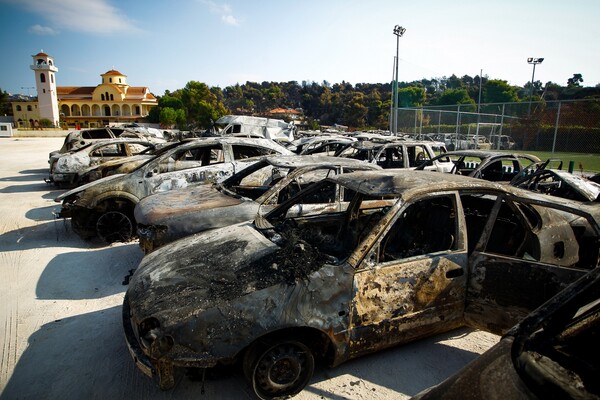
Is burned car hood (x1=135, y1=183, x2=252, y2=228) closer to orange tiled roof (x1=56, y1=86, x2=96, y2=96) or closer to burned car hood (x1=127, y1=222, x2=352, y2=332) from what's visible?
burned car hood (x1=127, y1=222, x2=352, y2=332)

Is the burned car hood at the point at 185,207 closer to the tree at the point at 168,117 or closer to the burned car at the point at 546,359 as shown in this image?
the burned car at the point at 546,359

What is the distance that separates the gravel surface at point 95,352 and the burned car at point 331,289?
0.31 meters

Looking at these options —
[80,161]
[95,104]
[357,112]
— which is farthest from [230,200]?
[95,104]

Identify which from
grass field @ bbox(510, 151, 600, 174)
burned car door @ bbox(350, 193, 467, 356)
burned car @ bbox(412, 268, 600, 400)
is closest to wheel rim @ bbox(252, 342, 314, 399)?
burned car door @ bbox(350, 193, 467, 356)

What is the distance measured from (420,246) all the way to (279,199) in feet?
6.53

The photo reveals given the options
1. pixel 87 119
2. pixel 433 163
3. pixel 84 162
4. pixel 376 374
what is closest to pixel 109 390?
pixel 376 374

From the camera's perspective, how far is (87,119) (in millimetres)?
68625

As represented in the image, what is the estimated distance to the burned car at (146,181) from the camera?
5977mm

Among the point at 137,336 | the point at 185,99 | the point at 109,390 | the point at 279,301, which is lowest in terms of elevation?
the point at 109,390

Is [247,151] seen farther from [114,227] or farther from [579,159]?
[579,159]

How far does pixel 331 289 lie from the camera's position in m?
2.65

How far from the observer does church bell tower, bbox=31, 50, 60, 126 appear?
61000mm

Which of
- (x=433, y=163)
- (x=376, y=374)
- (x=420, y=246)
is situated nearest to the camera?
(x=376, y=374)

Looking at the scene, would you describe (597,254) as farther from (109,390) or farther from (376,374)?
(109,390)
